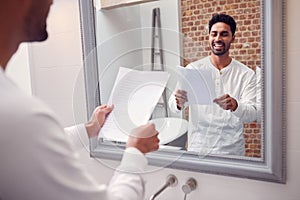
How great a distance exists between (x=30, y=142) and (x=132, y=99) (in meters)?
0.65

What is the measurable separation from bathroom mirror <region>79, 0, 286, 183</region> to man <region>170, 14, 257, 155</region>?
3 cm

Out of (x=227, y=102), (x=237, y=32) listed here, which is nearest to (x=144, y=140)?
(x=227, y=102)

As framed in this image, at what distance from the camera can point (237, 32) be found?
1.04 m

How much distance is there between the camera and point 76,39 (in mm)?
1397

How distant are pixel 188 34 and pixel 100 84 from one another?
450 mm

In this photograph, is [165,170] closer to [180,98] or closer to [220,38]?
[180,98]

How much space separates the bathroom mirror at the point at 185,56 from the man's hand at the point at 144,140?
0.73 feet

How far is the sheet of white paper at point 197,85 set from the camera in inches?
42.4

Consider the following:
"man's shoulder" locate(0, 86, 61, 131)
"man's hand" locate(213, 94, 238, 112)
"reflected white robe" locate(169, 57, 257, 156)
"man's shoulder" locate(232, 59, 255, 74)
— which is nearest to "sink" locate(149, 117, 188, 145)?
"reflected white robe" locate(169, 57, 257, 156)

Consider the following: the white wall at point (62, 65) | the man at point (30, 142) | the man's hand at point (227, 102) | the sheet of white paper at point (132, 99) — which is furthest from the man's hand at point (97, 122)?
the man at point (30, 142)

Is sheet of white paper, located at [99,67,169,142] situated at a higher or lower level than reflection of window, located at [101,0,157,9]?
lower

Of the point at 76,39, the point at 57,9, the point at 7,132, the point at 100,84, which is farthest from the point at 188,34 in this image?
the point at 7,132

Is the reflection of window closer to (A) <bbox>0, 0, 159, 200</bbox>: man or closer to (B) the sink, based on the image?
(B) the sink

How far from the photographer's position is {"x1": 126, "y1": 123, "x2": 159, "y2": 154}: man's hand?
0.80 meters
